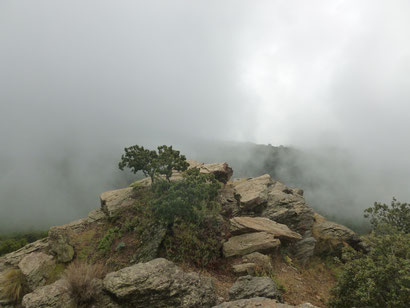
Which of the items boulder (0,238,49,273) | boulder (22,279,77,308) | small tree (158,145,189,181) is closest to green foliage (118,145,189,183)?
small tree (158,145,189,181)

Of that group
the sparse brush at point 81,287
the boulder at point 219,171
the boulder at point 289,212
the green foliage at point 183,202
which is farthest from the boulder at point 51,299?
the boulder at point 219,171

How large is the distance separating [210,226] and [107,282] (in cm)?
995

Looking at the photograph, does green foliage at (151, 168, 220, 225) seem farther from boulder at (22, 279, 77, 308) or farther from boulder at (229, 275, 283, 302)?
boulder at (22, 279, 77, 308)

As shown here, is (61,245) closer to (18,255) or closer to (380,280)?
(18,255)

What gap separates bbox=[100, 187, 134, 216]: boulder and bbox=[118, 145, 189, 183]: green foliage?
3420mm

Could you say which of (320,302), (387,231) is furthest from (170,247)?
(387,231)

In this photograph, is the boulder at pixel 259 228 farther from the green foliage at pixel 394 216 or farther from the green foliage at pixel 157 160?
the green foliage at pixel 394 216

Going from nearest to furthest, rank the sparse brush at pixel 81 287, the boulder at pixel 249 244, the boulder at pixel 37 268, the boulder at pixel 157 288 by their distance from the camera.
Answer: the boulder at pixel 157 288
the sparse brush at pixel 81 287
the boulder at pixel 37 268
the boulder at pixel 249 244

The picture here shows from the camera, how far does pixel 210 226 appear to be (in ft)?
61.1

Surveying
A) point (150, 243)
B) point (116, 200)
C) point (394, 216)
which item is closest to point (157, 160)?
point (116, 200)

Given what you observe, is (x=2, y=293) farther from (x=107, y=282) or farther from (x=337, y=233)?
(x=337, y=233)

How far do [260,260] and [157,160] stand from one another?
1281 cm

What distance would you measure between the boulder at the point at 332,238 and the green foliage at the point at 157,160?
15431 millimetres

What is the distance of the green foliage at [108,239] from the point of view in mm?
18028
